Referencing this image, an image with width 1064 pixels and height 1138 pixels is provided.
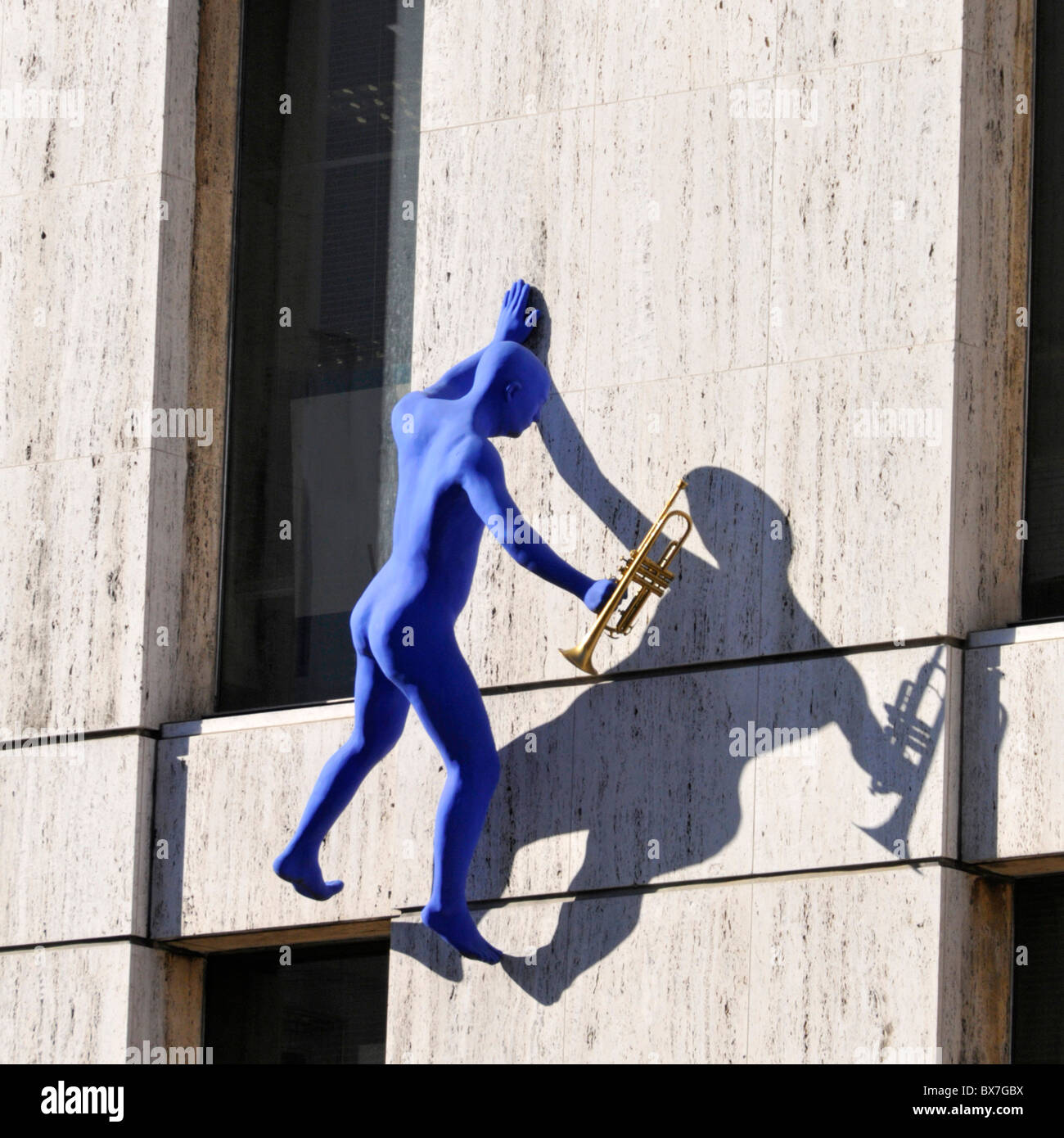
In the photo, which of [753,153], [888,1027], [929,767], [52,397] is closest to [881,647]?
[929,767]

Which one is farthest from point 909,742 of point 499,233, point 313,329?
point 313,329

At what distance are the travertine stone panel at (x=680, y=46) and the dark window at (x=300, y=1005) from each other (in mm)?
4645

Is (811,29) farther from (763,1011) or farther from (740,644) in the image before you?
(763,1011)

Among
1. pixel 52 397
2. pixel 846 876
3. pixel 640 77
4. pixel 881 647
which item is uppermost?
pixel 640 77

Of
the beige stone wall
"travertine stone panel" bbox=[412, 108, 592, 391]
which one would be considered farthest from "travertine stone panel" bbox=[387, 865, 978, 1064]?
"travertine stone panel" bbox=[412, 108, 592, 391]

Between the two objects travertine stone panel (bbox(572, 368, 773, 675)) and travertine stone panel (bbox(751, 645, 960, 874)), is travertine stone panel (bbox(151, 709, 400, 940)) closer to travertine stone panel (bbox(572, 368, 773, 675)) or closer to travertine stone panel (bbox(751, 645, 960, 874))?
travertine stone panel (bbox(572, 368, 773, 675))

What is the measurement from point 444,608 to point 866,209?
110 inches

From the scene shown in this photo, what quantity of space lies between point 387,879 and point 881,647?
118 inches

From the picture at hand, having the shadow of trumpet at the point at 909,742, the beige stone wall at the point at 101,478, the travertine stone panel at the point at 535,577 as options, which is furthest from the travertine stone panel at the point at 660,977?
the beige stone wall at the point at 101,478

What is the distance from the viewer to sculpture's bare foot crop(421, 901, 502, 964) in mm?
13297

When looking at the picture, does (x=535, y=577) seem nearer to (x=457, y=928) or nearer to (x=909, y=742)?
(x=457, y=928)

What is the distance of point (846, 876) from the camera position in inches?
495

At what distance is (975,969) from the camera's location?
12461 millimetres

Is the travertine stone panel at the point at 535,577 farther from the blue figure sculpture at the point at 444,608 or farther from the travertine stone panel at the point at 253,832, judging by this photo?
the travertine stone panel at the point at 253,832
